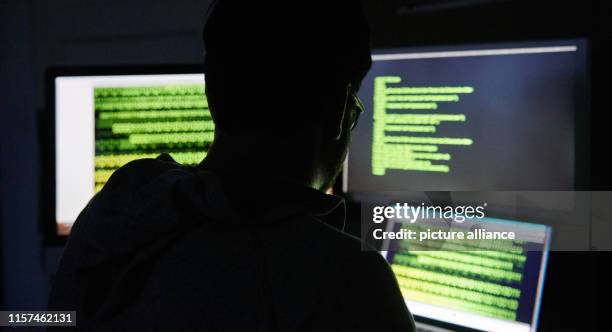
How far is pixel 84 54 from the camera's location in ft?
4.92

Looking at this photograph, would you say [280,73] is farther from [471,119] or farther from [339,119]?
Result: [471,119]

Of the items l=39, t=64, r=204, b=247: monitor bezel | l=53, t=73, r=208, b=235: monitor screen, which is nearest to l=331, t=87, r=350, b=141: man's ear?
l=53, t=73, r=208, b=235: monitor screen

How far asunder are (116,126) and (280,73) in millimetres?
708

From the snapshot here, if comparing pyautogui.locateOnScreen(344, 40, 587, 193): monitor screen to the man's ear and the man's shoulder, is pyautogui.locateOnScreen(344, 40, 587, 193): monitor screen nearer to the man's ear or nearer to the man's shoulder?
the man's ear

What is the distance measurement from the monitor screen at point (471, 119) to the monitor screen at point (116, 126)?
1.12 ft

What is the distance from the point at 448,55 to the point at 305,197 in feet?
1.82

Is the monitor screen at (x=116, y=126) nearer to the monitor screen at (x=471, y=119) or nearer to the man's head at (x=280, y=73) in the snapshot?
the monitor screen at (x=471, y=119)

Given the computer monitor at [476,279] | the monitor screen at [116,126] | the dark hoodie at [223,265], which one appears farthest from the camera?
the monitor screen at [116,126]

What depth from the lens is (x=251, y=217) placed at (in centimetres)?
49

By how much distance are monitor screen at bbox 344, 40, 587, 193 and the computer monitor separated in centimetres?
10

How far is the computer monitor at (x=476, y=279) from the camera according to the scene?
2.78 feet

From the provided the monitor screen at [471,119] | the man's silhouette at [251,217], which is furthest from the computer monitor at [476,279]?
the man's silhouette at [251,217]

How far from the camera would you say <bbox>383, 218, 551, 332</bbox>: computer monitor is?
2.78 feet

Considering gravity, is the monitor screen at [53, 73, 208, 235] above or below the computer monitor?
above
